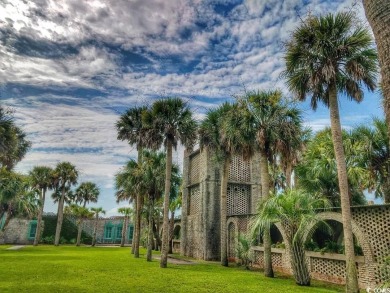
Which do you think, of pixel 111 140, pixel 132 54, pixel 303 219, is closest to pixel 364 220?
pixel 303 219

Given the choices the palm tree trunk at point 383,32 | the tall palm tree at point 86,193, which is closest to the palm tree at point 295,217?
the palm tree trunk at point 383,32

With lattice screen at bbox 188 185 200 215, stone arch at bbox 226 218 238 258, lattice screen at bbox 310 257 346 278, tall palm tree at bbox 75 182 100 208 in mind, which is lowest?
lattice screen at bbox 310 257 346 278

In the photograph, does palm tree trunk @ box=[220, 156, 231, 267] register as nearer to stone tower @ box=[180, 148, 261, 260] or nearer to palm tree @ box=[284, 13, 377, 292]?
stone tower @ box=[180, 148, 261, 260]

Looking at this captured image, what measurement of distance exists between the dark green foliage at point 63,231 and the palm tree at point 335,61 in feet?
150

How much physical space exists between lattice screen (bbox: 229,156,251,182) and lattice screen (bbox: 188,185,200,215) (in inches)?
145

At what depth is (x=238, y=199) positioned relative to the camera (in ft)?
85.0

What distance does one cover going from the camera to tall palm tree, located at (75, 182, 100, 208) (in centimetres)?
4695

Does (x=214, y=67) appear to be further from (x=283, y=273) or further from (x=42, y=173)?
(x=42, y=173)

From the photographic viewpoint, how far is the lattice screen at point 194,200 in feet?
88.6

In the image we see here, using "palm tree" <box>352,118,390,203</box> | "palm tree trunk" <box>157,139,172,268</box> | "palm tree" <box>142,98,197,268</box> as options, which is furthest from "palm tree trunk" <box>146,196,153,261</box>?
"palm tree" <box>352,118,390,203</box>

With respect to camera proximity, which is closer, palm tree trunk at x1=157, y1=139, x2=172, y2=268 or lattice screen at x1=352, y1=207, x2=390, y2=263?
lattice screen at x1=352, y1=207, x2=390, y2=263

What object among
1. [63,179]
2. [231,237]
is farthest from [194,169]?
[63,179]

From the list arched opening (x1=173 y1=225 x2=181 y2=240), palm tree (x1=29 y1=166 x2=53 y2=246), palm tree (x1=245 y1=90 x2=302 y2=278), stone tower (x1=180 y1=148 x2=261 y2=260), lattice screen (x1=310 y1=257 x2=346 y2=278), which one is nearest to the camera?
lattice screen (x1=310 y1=257 x2=346 y2=278)

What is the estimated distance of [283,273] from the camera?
1653 cm
